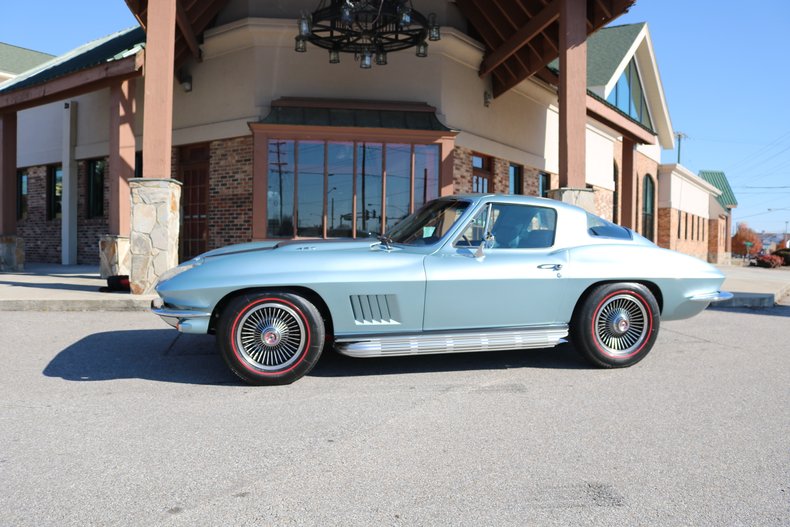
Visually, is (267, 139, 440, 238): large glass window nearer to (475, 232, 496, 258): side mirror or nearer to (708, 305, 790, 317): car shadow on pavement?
(708, 305, 790, 317): car shadow on pavement

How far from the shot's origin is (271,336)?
13.8ft

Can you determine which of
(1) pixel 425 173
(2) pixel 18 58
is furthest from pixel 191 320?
(2) pixel 18 58

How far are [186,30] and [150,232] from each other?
542cm

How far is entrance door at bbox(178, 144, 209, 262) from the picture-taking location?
513 inches

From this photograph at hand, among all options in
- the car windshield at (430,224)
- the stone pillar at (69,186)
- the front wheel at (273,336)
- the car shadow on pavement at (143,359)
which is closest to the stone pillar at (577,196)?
the car windshield at (430,224)

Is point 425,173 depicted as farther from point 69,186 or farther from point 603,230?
point 69,186

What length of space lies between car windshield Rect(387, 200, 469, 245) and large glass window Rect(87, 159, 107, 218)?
13.5 meters

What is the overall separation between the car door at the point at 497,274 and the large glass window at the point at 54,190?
53.9 ft

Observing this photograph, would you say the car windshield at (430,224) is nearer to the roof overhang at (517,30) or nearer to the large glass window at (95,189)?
the roof overhang at (517,30)

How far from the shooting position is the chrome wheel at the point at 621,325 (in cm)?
491

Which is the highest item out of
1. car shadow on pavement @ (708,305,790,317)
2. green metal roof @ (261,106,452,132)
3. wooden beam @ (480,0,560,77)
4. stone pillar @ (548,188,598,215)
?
wooden beam @ (480,0,560,77)

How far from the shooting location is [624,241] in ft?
16.9

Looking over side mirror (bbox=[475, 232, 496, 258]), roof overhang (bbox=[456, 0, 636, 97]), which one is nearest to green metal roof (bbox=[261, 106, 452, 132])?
roof overhang (bbox=[456, 0, 636, 97])

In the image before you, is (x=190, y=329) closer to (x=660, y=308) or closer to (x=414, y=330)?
(x=414, y=330)
